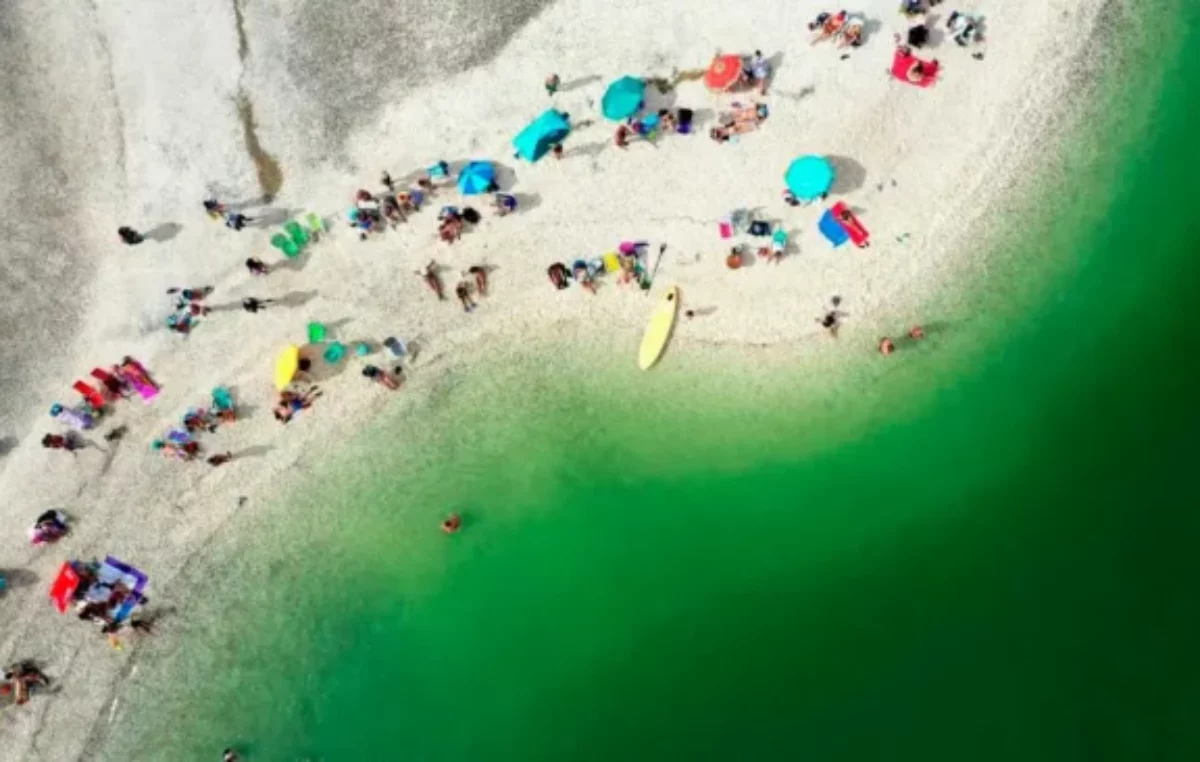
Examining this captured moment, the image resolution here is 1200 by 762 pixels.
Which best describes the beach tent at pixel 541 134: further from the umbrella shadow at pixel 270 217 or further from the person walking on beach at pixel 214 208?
the person walking on beach at pixel 214 208

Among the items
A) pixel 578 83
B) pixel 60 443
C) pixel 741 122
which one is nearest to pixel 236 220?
pixel 60 443

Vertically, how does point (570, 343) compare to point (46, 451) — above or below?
above

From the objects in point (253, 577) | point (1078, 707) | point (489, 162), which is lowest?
point (1078, 707)

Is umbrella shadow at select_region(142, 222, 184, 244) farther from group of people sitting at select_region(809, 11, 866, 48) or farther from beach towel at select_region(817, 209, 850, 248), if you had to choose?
group of people sitting at select_region(809, 11, 866, 48)

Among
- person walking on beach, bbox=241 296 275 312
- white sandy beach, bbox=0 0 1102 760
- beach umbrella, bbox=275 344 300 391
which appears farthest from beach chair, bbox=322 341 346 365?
person walking on beach, bbox=241 296 275 312

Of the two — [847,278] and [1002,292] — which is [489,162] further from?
[1002,292]

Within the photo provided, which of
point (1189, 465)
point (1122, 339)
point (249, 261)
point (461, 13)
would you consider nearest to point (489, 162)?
point (461, 13)
